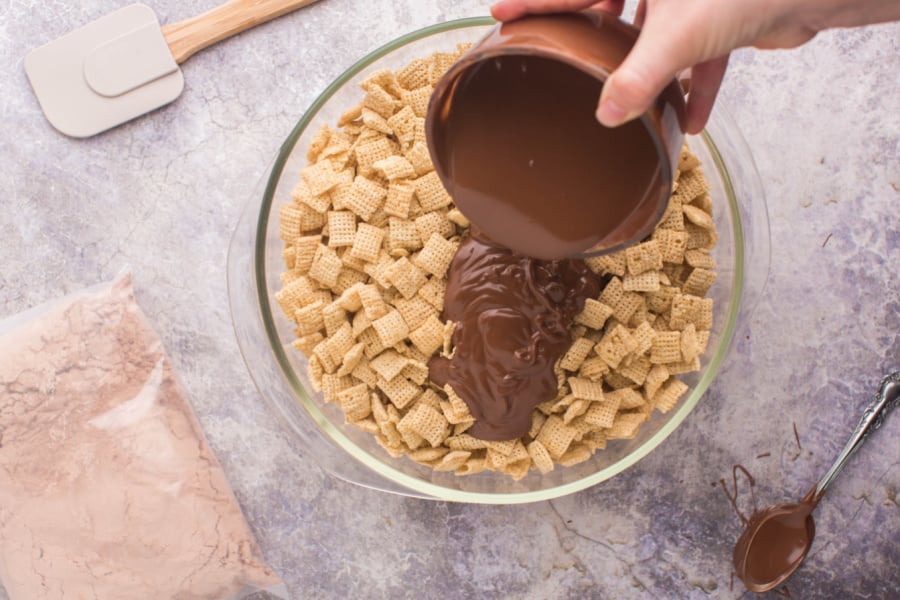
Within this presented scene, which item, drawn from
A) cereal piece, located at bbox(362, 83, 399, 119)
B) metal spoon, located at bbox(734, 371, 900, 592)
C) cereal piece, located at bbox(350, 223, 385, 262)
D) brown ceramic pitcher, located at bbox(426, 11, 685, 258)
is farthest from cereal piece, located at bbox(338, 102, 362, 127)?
metal spoon, located at bbox(734, 371, 900, 592)

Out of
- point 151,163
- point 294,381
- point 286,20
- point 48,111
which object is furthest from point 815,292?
point 48,111

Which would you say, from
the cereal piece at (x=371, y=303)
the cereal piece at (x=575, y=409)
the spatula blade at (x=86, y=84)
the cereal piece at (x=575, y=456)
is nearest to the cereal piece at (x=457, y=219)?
the cereal piece at (x=371, y=303)

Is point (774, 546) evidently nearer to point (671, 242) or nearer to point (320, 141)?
point (671, 242)

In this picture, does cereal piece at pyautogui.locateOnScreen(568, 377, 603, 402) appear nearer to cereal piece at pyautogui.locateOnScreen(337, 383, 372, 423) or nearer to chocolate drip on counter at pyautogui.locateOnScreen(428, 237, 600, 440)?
chocolate drip on counter at pyautogui.locateOnScreen(428, 237, 600, 440)

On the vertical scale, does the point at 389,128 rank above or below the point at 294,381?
above

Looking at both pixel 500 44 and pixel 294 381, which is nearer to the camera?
pixel 500 44

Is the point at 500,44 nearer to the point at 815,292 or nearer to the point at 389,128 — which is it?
the point at 389,128

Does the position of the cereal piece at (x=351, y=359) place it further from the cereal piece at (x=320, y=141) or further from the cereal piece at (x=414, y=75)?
the cereal piece at (x=414, y=75)

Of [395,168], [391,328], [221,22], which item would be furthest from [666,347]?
[221,22]
